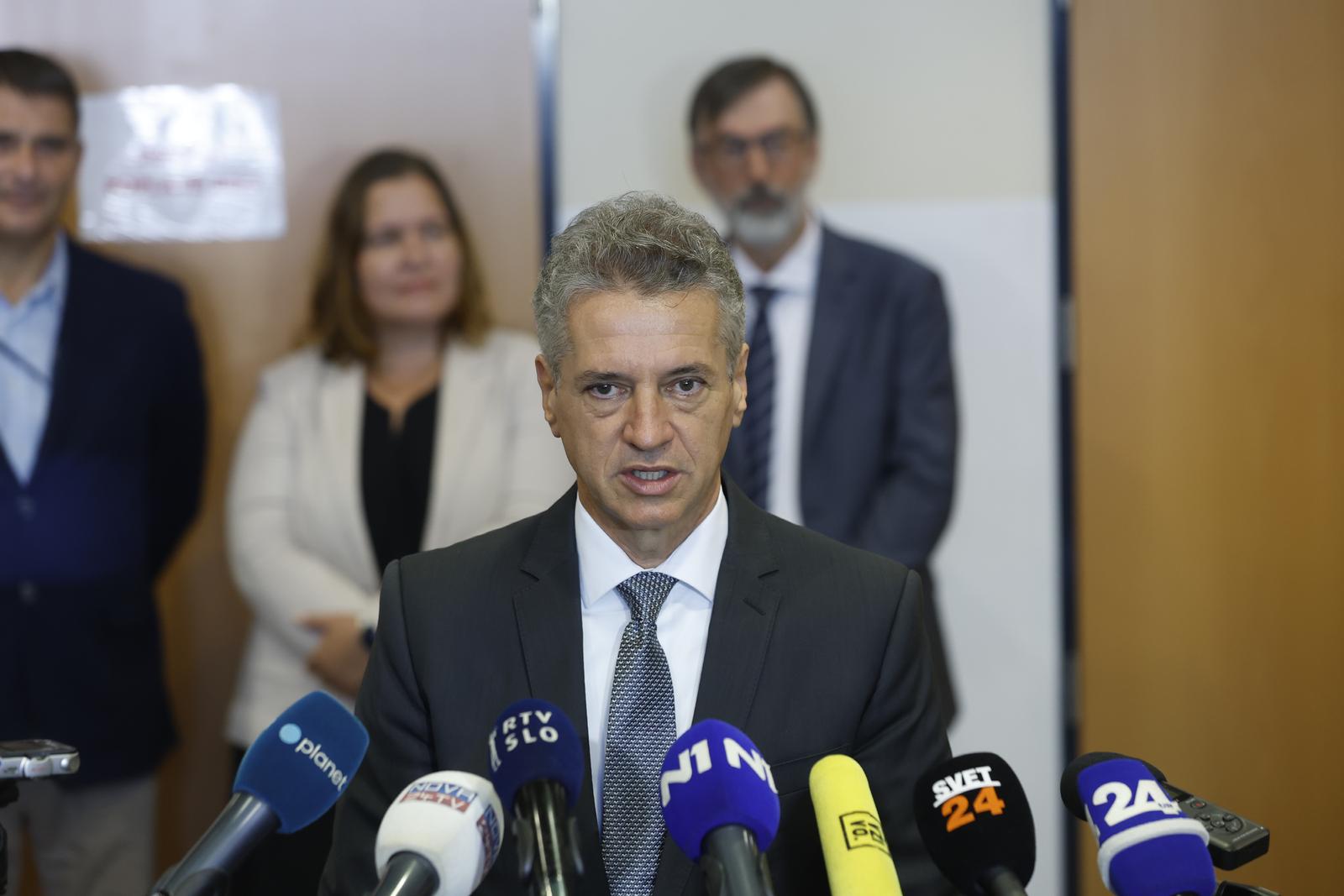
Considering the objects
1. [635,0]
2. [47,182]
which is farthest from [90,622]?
[635,0]

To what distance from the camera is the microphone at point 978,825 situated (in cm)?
125

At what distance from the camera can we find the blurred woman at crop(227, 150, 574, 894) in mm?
3252

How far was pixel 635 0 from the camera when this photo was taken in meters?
3.69

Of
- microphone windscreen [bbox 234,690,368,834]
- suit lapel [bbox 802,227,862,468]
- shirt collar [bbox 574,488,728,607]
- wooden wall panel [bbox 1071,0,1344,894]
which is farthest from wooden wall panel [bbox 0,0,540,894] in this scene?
microphone windscreen [bbox 234,690,368,834]

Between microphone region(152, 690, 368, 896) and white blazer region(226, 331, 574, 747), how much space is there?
187 centimetres

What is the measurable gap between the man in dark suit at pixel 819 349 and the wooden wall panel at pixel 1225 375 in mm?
440

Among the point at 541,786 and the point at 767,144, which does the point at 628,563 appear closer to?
the point at 541,786

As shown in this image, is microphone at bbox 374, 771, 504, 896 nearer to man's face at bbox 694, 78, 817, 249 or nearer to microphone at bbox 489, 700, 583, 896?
microphone at bbox 489, 700, 583, 896

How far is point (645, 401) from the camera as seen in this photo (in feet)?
5.57

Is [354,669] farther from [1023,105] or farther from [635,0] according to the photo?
[1023,105]

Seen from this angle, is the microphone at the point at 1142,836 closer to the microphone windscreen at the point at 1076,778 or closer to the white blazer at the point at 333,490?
the microphone windscreen at the point at 1076,778

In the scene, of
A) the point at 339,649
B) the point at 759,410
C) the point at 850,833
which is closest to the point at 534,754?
the point at 850,833

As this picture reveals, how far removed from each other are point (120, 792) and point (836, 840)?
257 centimetres

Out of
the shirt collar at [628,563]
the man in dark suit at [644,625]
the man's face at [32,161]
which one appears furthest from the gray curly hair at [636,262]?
the man's face at [32,161]
